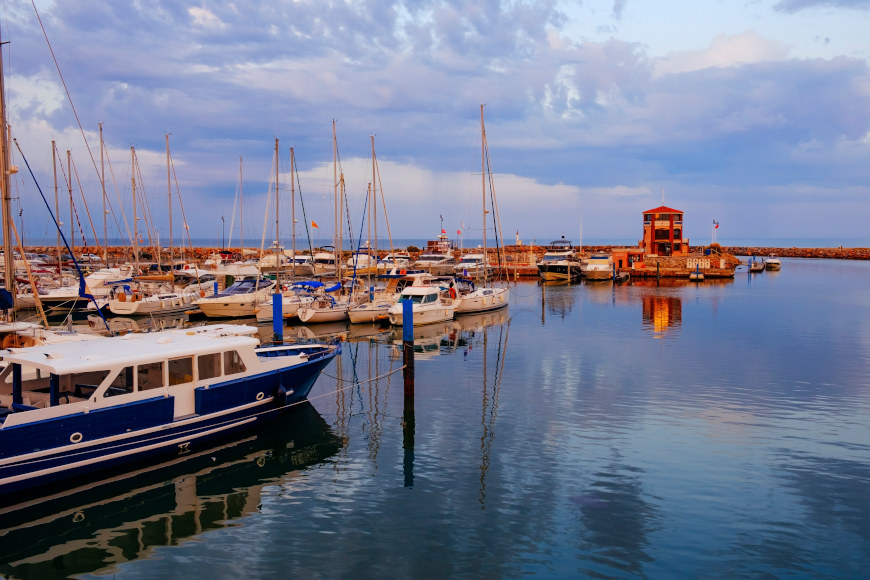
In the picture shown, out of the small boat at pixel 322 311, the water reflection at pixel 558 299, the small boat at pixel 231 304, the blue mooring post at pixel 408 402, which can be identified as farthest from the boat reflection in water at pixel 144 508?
the water reflection at pixel 558 299

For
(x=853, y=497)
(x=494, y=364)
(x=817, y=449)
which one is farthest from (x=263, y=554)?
(x=494, y=364)

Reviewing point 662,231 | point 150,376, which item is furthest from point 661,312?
point 662,231

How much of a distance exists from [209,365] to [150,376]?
5.46 feet

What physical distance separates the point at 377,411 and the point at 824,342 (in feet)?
92.5

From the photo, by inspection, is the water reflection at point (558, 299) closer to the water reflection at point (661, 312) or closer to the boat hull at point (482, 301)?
the boat hull at point (482, 301)

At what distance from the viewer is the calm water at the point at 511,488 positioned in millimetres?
12516

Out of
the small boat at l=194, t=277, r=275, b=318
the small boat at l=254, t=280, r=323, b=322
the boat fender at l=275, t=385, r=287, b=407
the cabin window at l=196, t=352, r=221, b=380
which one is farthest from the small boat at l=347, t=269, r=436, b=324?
the cabin window at l=196, t=352, r=221, b=380

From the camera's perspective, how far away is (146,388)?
55.4 ft

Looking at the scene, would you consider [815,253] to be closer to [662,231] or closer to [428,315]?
[662,231]

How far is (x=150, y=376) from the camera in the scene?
16906 mm

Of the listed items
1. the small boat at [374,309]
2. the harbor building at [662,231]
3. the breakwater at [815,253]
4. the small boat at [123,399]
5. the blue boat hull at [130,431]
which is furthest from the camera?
the breakwater at [815,253]

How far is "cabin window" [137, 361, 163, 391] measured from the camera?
55.1 ft

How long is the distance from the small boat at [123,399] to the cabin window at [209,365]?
28 millimetres

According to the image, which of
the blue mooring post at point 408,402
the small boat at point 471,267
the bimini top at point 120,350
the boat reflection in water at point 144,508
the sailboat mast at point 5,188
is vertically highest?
the sailboat mast at point 5,188
